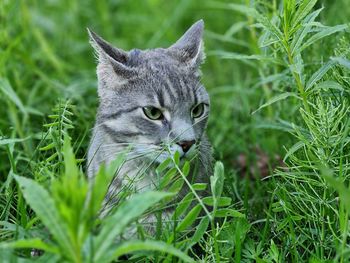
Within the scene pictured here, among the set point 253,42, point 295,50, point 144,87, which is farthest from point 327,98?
point 253,42

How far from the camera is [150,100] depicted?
350 centimetres

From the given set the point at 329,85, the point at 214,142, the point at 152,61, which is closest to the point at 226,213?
the point at 329,85

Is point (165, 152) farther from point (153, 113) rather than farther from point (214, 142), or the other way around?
point (214, 142)

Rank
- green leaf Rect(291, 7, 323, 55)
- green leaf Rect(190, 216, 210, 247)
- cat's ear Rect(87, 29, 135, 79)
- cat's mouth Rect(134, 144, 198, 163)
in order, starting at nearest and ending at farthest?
green leaf Rect(190, 216, 210, 247) < green leaf Rect(291, 7, 323, 55) < cat's mouth Rect(134, 144, 198, 163) < cat's ear Rect(87, 29, 135, 79)

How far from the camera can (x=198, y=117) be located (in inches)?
143

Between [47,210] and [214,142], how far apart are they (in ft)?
8.37

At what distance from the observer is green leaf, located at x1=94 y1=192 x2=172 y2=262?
89.4 inches

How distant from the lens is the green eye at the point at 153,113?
3.50 metres

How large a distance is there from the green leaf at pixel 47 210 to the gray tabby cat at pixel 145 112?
980 mm

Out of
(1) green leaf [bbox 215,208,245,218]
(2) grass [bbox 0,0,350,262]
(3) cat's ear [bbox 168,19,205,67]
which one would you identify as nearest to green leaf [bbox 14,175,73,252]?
(2) grass [bbox 0,0,350,262]

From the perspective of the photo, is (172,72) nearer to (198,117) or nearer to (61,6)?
(198,117)

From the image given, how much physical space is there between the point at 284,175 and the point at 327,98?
1.59 ft

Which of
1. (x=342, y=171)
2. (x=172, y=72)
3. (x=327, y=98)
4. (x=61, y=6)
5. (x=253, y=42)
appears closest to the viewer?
(x=342, y=171)

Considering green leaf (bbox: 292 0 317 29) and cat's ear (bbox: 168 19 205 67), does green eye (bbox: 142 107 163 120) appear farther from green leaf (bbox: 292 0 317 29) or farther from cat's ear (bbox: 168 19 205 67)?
green leaf (bbox: 292 0 317 29)
